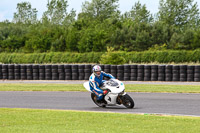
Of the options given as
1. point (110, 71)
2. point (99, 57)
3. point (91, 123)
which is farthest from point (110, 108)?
point (99, 57)

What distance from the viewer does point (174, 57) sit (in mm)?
47656

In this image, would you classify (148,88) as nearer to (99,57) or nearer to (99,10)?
(99,57)

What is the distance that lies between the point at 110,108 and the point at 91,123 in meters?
3.79

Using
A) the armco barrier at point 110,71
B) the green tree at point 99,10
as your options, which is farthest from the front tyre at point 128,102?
the green tree at point 99,10

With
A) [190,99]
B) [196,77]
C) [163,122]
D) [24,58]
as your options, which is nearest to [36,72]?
[196,77]

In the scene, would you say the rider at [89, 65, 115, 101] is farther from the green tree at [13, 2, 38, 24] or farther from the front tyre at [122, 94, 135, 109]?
the green tree at [13, 2, 38, 24]

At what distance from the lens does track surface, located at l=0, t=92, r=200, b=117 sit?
509 inches

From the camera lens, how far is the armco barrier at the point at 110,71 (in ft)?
80.0

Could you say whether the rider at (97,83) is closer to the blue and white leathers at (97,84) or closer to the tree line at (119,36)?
the blue and white leathers at (97,84)

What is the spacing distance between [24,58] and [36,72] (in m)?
28.0

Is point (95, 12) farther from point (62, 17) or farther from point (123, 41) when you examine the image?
point (123, 41)

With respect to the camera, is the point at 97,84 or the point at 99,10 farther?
the point at 99,10

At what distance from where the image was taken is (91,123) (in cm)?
1002

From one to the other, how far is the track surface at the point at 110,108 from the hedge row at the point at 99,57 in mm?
28854
